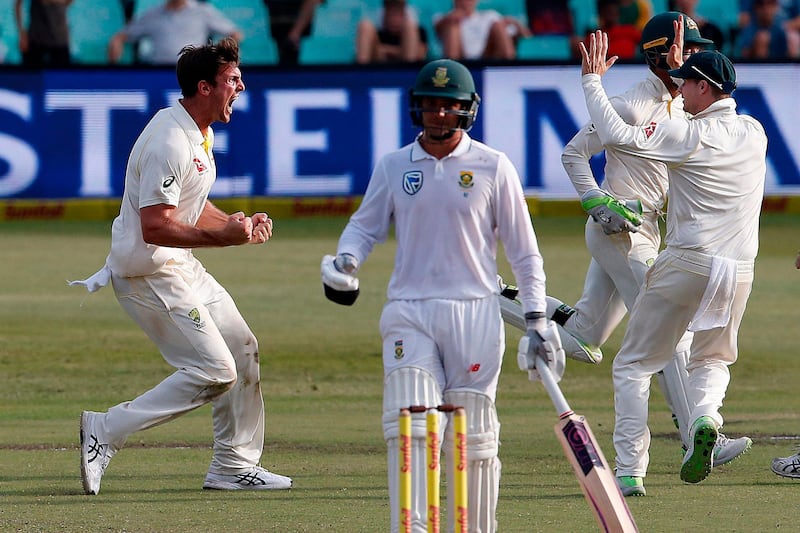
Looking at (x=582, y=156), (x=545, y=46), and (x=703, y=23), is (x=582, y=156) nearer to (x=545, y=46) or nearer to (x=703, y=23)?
(x=703, y=23)

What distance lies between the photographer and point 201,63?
26.5ft

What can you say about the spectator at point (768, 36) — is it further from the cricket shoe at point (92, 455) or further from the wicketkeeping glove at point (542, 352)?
the wicketkeeping glove at point (542, 352)

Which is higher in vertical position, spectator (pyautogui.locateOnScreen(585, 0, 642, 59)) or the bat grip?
spectator (pyautogui.locateOnScreen(585, 0, 642, 59))

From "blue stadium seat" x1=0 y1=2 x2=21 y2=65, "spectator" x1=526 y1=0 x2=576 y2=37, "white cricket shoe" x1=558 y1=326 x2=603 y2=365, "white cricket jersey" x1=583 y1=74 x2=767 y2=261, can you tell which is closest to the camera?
"white cricket jersey" x1=583 y1=74 x2=767 y2=261

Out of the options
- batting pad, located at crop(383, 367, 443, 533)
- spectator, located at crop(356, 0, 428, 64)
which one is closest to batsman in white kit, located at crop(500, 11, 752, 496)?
batting pad, located at crop(383, 367, 443, 533)

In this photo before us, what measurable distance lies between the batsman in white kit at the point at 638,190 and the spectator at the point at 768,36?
11928 millimetres

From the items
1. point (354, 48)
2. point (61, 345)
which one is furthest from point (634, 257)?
point (354, 48)

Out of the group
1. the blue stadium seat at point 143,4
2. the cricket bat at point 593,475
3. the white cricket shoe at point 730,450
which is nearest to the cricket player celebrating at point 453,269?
the cricket bat at point 593,475

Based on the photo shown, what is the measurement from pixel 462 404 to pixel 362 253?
2.33 feet

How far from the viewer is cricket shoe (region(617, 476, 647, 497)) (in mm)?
8070

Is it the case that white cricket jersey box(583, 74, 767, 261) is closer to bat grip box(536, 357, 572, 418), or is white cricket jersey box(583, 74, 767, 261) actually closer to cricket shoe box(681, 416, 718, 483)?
cricket shoe box(681, 416, 718, 483)

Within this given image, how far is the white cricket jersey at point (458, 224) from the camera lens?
6449 millimetres

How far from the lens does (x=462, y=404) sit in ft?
21.2

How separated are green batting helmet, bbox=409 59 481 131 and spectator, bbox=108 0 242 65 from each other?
1317 centimetres
